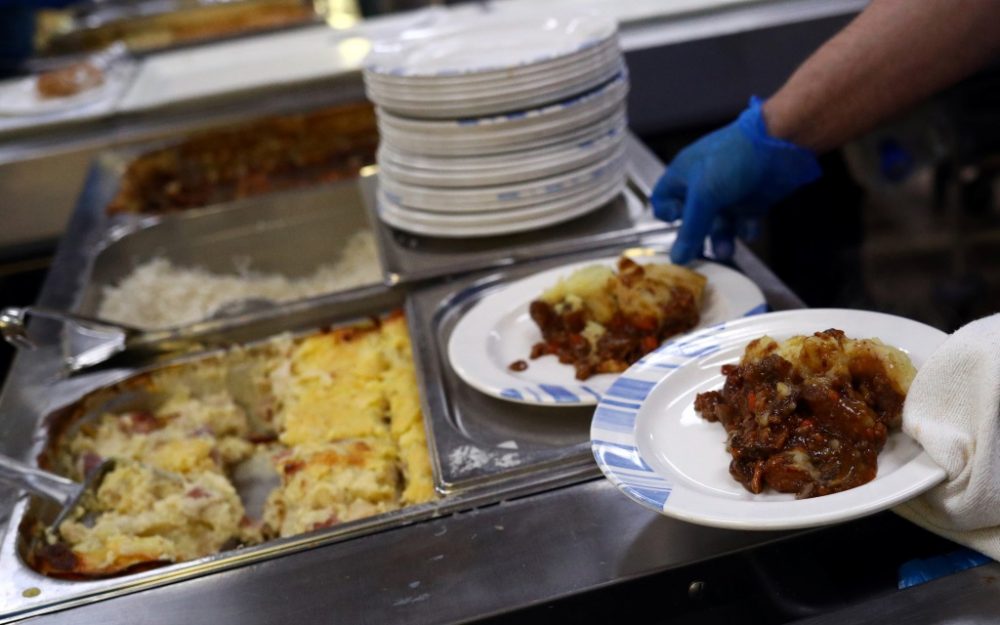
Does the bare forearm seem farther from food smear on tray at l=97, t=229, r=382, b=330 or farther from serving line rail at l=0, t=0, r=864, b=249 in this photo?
serving line rail at l=0, t=0, r=864, b=249

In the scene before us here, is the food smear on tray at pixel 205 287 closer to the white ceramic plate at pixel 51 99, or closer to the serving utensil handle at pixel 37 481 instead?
the serving utensil handle at pixel 37 481

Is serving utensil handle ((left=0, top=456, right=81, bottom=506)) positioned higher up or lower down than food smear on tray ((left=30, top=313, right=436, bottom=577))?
higher up

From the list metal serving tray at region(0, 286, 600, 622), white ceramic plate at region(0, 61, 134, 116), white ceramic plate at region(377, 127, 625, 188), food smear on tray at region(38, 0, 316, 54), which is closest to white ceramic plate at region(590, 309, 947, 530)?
metal serving tray at region(0, 286, 600, 622)

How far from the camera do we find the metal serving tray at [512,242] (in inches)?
65.3

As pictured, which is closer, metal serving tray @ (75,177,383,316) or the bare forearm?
the bare forearm

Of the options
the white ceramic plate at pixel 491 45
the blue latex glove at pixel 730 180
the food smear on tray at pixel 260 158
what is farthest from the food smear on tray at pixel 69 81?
the blue latex glove at pixel 730 180

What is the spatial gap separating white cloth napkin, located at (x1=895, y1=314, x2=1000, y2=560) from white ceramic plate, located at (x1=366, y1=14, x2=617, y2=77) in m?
0.95

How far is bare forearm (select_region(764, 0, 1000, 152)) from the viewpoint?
1.36 meters

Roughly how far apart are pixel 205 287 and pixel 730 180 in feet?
3.96

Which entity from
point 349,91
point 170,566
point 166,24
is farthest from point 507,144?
point 166,24

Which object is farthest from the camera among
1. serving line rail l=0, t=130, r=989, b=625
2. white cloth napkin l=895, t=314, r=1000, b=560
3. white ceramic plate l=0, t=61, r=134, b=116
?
white ceramic plate l=0, t=61, r=134, b=116

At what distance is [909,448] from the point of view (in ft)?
2.90

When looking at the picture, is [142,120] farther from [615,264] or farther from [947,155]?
[947,155]

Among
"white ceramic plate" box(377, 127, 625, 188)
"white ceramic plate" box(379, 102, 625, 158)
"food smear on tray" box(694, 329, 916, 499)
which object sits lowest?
"white ceramic plate" box(377, 127, 625, 188)
